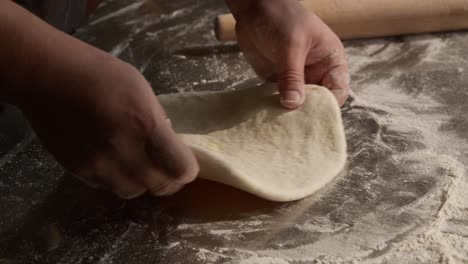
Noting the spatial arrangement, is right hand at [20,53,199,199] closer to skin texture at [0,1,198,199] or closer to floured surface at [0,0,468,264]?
skin texture at [0,1,198,199]

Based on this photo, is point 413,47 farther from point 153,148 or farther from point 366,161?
point 153,148

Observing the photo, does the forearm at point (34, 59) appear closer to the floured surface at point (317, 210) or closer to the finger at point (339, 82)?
the floured surface at point (317, 210)

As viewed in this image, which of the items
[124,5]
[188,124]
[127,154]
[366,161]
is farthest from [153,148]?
[124,5]

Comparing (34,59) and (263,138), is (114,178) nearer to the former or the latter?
(34,59)

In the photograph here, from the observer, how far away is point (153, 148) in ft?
3.40

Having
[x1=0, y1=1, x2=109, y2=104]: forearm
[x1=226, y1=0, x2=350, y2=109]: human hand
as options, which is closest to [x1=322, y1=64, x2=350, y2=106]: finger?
[x1=226, y1=0, x2=350, y2=109]: human hand

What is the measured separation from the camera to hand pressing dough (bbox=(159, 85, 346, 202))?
4.00ft

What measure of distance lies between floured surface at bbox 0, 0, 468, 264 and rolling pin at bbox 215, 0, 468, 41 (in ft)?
0.84

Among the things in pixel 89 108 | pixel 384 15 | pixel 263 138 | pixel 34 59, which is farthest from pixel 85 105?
pixel 384 15

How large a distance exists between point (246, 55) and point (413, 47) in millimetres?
582

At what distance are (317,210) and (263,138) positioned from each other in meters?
0.23

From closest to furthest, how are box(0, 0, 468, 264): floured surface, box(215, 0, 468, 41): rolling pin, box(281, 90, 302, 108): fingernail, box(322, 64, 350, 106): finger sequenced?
box(0, 0, 468, 264): floured surface → box(281, 90, 302, 108): fingernail → box(322, 64, 350, 106): finger → box(215, 0, 468, 41): rolling pin

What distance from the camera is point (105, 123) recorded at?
3.34 ft

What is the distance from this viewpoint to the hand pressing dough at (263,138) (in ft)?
4.00
